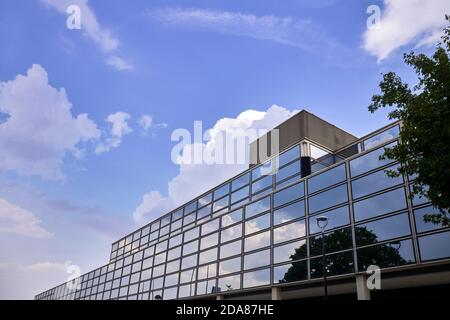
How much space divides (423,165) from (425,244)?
11.4 meters

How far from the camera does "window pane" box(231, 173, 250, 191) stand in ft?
139

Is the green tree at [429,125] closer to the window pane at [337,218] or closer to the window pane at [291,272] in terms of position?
the window pane at [337,218]

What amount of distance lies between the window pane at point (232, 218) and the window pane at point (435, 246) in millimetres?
19884

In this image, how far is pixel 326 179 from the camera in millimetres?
30125

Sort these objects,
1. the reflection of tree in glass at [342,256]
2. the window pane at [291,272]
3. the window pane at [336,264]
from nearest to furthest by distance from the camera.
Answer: the reflection of tree in glass at [342,256], the window pane at [336,264], the window pane at [291,272]

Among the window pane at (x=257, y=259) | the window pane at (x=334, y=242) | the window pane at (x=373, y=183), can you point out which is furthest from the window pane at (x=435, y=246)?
the window pane at (x=257, y=259)

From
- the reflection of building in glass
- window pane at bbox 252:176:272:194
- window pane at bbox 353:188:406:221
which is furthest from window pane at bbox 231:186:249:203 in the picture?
window pane at bbox 353:188:406:221

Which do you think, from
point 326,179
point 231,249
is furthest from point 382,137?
point 231,249

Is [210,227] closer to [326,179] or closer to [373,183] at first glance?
[326,179]

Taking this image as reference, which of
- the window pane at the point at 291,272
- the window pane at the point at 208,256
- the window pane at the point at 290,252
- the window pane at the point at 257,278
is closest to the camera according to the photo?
the window pane at the point at 291,272

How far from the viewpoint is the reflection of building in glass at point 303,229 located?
23.3 metres
